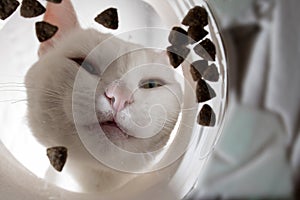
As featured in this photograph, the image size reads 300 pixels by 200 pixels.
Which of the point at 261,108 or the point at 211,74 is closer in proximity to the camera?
the point at 211,74

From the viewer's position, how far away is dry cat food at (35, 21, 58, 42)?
0.42m

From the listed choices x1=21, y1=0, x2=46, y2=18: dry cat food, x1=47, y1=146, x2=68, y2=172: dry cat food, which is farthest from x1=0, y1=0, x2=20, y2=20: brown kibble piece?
x1=47, y1=146, x2=68, y2=172: dry cat food

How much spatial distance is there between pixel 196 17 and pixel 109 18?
0.25 feet

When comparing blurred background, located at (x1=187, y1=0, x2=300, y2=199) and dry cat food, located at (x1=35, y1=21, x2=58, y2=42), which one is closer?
dry cat food, located at (x1=35, y1=21, x2=58, y2=42)

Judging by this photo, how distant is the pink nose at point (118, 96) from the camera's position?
416 mm

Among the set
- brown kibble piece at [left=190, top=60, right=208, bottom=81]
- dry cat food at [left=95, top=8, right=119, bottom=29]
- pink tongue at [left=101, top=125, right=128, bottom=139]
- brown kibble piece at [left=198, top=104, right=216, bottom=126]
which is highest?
dry cat food at [left=95, top=8, right=119, bottom=29]

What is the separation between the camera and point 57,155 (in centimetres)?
42

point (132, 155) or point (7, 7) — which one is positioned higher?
point (7, 7)

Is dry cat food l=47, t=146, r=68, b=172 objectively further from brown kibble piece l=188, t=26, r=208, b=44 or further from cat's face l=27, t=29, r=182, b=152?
brown kibble piece l=188, t=26, r=208, b=44

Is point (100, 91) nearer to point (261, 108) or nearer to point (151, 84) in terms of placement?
point (151, 84)

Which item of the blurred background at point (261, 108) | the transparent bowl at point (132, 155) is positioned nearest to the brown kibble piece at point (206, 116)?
the transparent bowl at point (132, 155)

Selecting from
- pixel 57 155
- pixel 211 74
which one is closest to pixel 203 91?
pixel 211 74

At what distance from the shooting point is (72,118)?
424 mm

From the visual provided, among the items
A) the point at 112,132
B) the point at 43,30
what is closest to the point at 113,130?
the point at 112,132
